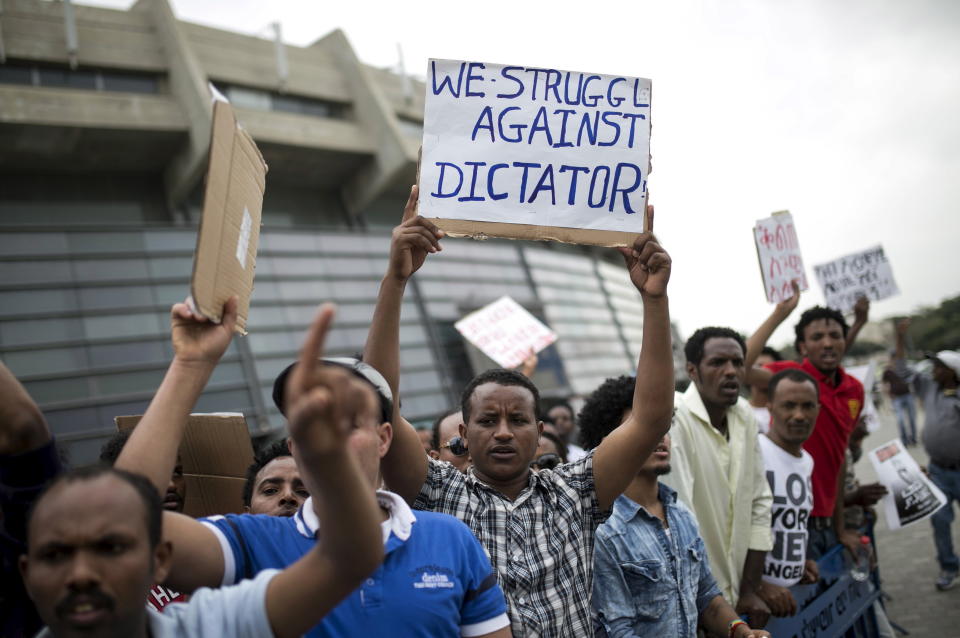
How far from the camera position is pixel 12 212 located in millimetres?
18281

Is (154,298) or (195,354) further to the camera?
(154,298)

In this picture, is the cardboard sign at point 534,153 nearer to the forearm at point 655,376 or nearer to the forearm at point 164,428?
the forearm at point 655,376

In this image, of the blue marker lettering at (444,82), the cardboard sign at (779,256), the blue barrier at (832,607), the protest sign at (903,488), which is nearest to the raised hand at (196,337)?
the blue marker lettering at (444,82)

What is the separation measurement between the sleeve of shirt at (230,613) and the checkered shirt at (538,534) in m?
0.92

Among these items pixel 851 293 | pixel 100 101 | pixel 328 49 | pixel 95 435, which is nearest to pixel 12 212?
pixel 100 101

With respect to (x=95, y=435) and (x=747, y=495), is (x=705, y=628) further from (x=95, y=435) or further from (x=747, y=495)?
(x=95, y=435)

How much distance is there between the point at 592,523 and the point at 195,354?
1329mm

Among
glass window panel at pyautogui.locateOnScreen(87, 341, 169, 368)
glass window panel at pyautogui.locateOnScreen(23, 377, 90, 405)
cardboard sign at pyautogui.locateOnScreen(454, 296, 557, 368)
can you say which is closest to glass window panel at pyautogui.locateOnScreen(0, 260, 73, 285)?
glass window panel at pyautogui.locateOnScreen(87, 341, 169, 368)

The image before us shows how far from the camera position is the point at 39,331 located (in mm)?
16391

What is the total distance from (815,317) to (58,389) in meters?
16.3

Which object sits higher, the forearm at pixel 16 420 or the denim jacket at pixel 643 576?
the forearm at pixel 16 420

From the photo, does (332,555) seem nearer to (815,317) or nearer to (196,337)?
(196,337)

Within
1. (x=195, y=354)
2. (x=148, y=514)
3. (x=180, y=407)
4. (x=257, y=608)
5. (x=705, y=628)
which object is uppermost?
(x=195, y=354)

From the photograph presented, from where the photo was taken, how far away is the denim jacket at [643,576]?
2547 mm
